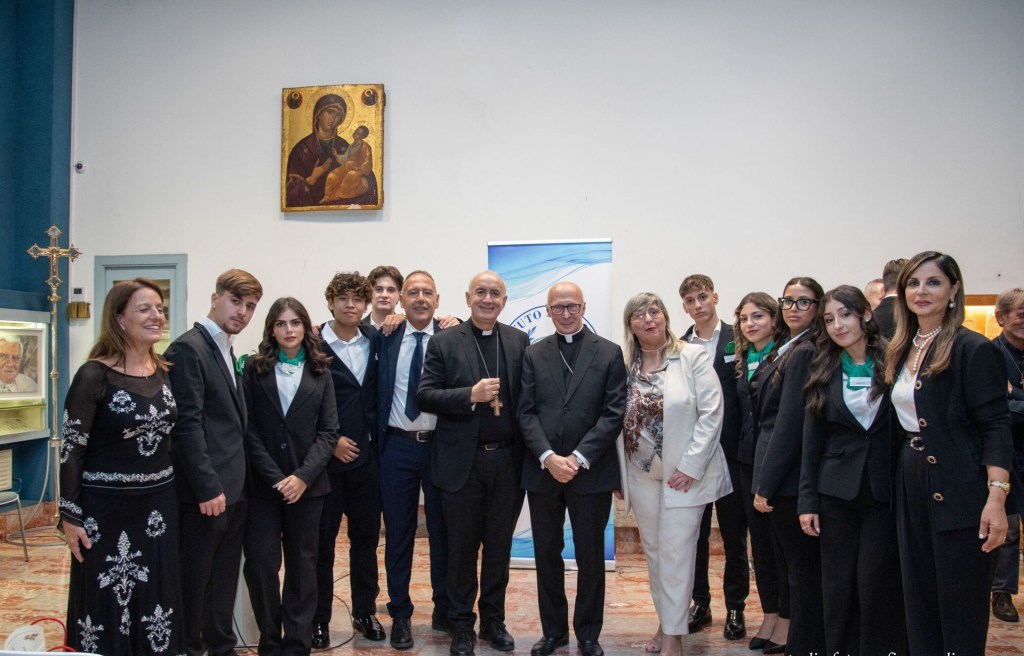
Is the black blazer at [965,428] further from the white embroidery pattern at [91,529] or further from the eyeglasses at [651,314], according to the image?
the white embroidery pattern at [91,529]

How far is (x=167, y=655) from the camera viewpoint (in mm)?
2713

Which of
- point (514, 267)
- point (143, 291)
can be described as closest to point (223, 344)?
point (143, 291)

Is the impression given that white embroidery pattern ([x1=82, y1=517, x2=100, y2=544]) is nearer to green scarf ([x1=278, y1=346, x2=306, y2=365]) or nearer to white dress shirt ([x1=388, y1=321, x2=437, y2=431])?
green scarf ([x1=278, y1=346, x2=306, y2=365])

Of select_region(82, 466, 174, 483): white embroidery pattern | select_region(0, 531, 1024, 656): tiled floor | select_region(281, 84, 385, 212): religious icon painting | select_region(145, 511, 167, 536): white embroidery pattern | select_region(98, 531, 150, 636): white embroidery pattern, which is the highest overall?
select_region(281, 84, 385, 212): religious icon painting

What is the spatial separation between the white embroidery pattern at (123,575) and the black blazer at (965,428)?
9.09 feet

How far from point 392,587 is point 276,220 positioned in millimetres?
3604

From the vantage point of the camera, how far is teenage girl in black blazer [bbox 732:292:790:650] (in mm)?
3379

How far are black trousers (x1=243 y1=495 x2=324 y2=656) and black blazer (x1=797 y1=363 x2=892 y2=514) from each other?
2.11 m

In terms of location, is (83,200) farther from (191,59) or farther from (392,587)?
(392,587)

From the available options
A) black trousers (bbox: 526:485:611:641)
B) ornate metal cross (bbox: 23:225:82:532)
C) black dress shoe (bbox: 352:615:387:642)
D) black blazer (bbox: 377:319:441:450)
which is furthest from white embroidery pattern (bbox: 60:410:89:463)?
ornate metal cross (bbox: 23:225:82:532)

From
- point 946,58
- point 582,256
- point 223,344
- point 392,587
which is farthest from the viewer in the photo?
point 946,58

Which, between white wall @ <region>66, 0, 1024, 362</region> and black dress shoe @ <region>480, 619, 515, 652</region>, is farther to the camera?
white wall @ <region>66, 0, 1024, 362</region>

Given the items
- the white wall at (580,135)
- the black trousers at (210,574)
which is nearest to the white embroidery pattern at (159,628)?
the black trousers at (210,574)

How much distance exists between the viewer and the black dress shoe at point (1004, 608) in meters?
3.91
